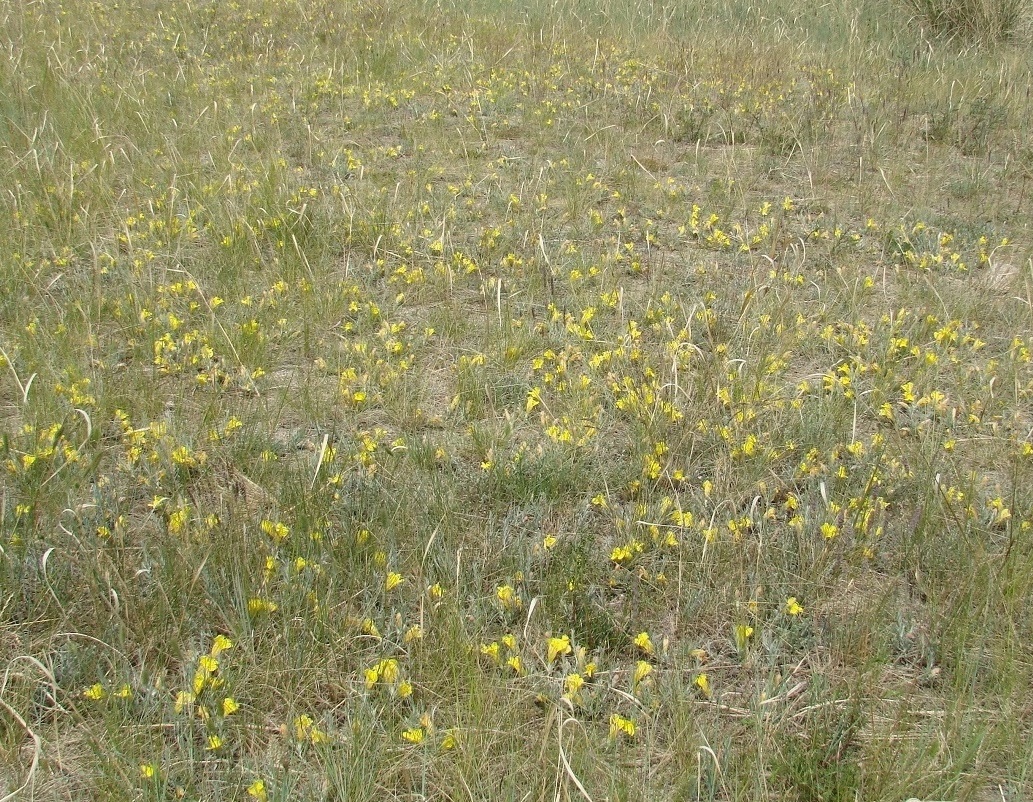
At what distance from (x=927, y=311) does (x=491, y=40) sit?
18.9ft

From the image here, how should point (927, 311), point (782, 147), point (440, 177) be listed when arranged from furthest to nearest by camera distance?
point (782, 147), point (440, 177), point (927, 311)

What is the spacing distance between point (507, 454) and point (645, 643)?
1032 mm

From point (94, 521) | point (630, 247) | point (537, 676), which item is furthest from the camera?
point (630, 247)

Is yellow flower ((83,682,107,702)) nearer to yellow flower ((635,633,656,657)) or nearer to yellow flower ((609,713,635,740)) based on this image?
yellow flower ((609,713,635,740))

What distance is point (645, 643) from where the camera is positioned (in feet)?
8.08

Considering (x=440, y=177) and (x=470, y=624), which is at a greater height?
(x=440, y=177)

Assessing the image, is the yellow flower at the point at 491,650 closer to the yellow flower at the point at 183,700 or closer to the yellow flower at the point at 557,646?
the yellow flower at the point at 557,646

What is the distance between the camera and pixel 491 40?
8742 mm

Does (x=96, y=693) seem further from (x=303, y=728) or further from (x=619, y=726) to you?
(x=619, y=726)

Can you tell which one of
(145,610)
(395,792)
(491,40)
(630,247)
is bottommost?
(395,792)

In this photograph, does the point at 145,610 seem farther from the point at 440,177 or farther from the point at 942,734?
the point at 440,177

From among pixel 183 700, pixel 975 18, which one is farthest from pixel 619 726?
pixel 975 18

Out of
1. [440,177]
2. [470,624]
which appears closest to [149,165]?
[440,177]

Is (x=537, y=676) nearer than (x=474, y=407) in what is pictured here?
Yes
